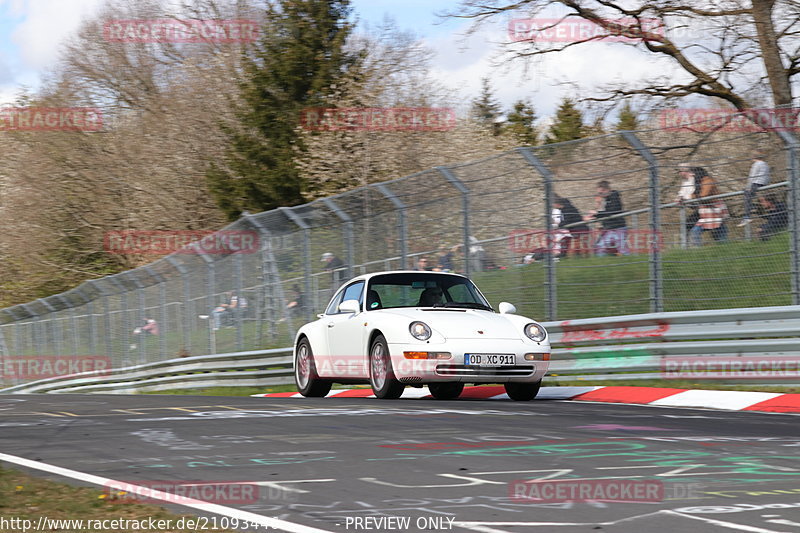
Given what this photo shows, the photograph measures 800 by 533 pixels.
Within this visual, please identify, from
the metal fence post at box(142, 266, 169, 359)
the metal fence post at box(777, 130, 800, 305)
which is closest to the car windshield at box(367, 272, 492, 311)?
the metal fence post at box(777, 130, 800, 305)

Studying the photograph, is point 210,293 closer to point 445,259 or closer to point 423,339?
point 445,259

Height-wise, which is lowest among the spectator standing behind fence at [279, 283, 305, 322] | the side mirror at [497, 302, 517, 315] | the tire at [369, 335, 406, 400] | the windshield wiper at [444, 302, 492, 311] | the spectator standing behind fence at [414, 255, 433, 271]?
the tire at [369, 335, 406, 400]

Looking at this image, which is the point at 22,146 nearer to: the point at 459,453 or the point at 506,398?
the point at 506,398

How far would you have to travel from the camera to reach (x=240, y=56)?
44031mm

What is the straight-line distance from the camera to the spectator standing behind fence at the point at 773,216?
11.0 meters

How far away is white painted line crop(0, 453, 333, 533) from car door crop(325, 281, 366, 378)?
18.7 feet

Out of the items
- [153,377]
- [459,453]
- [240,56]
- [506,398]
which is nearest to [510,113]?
[240,56]

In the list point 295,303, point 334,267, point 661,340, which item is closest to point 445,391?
point 661,340

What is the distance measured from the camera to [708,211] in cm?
1173

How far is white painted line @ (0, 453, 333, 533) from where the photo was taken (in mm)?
4383

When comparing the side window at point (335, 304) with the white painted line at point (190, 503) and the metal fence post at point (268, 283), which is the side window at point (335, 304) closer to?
the metal fence post at point (268, 283)

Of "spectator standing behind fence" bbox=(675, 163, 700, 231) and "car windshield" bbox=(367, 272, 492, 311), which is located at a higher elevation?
"spectator standing behind fence" bbox=(675, 163, 700, 231)

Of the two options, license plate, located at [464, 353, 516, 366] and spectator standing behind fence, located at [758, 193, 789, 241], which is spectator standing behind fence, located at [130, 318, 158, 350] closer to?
license plate, located at [464, 353, 516, 366]

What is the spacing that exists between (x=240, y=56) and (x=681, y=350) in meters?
34.9
